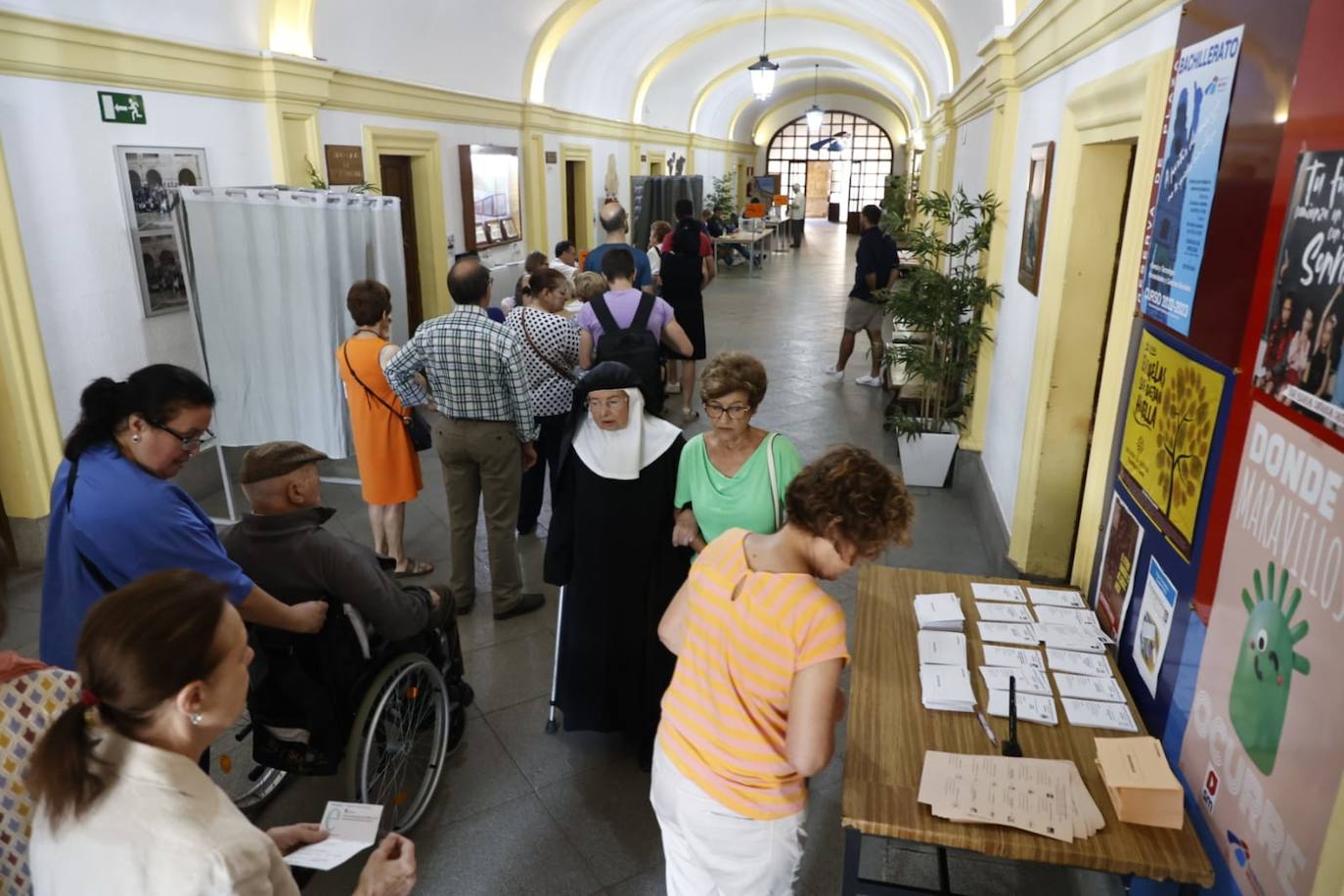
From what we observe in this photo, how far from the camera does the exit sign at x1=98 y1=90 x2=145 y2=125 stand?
505 centimetres

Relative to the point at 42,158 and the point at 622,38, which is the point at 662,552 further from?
the point at 622,38

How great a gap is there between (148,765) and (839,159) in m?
36.6

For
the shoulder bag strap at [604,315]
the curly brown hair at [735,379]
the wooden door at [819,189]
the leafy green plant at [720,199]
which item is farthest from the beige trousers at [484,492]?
the wooden door at [819,189]

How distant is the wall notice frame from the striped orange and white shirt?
8.69m

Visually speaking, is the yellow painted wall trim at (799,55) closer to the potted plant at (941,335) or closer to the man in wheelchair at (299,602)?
the potted plant at (941,335)

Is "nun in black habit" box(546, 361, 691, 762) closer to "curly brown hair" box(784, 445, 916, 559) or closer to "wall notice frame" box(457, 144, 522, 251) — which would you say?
"curly brown hair" box(784, 445, 916, 559)

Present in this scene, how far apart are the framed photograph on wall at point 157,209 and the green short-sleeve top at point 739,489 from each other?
391 centimetres

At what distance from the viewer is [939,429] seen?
6.32 m

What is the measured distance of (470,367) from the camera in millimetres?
3895

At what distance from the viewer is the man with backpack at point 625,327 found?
4902 millimetres

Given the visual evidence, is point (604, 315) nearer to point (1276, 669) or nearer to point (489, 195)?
point (1276, 669)

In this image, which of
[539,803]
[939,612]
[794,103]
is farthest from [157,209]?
[794,103]

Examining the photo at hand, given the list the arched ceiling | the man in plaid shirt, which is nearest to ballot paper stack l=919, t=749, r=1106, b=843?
the man in plaid shirt

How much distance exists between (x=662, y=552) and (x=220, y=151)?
4.89 meters
